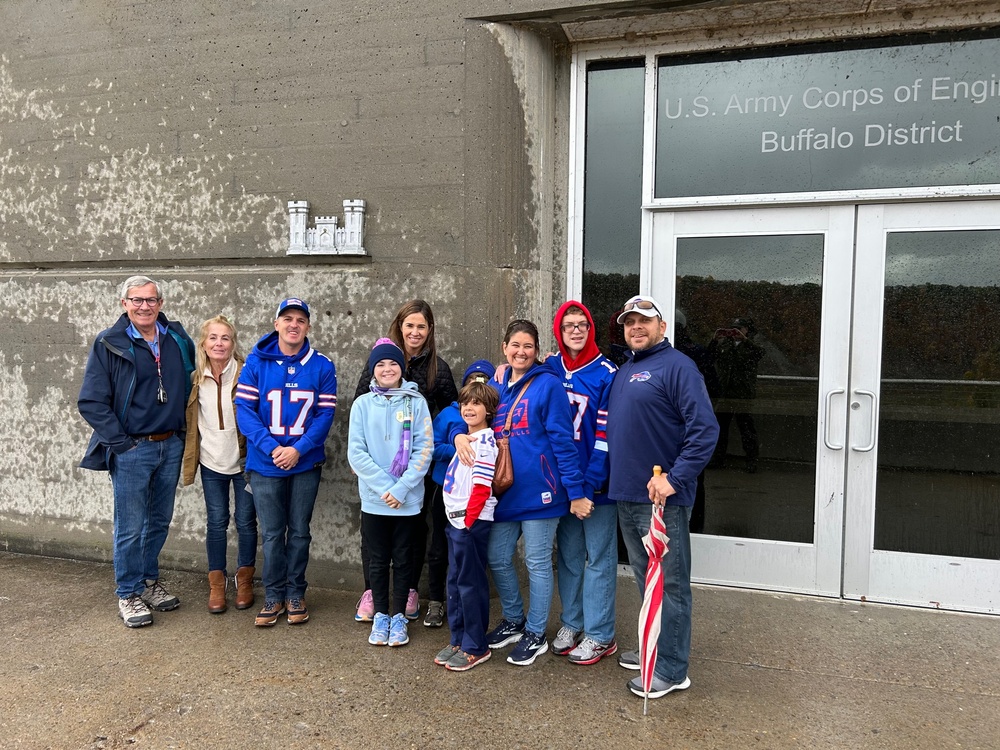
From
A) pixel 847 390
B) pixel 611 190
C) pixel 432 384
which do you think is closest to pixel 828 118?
pixel 611 190

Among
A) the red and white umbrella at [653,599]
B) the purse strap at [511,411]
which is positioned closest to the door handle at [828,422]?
the red and white umbrella at [653,599]

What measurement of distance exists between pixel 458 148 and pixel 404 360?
1.41 metres

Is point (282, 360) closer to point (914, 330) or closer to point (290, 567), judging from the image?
point (290, 567)

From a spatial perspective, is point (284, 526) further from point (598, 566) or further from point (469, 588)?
point (598, 566)

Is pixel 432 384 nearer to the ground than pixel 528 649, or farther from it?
farther from it

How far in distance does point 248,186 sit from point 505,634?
3.28 metres

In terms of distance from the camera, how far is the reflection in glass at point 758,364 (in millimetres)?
4691

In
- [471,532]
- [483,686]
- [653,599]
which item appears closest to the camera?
Result: [653,599]

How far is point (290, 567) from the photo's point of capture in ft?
14.6

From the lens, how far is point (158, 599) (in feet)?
15.2

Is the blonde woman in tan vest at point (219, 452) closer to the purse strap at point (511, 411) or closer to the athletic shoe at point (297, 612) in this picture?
the athletic shoe at point (297, 612)

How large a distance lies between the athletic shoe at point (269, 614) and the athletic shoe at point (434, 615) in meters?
0.86

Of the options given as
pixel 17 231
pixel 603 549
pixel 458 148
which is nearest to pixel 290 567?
pixel 603 549

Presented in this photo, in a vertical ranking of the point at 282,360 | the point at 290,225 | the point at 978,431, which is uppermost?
the point at 290,225
